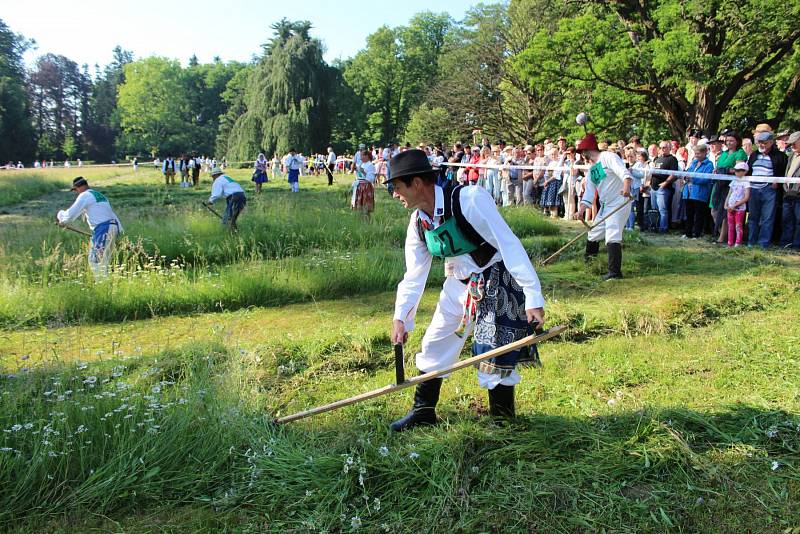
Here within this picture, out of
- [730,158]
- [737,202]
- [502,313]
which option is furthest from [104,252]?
Result: [730,158]

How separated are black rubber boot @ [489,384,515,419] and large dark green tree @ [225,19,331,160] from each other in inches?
1601

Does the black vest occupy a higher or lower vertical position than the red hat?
lower

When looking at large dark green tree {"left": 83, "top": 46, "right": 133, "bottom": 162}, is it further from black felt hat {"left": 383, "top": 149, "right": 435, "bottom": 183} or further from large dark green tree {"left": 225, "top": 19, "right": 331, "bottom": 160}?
black felt hat {"left": 383, "top": 149, "right": 435, "bottom": 183}

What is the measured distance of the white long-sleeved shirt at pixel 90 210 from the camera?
335 inches

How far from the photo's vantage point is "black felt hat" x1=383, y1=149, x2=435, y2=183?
3143mm

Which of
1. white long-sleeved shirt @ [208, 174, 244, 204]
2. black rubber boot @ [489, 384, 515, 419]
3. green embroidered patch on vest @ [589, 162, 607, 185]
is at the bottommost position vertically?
→ black rubber boot @ [489, 384, 515, 419]

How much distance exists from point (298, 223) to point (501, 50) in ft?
82.6

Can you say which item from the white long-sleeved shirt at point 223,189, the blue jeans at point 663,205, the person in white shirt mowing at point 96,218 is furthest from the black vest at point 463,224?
the blue jeans at point 663,205

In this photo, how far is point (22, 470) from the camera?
3.03m

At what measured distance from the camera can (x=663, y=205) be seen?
11344mm

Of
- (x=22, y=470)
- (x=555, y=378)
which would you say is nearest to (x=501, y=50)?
(x=555, y=378)

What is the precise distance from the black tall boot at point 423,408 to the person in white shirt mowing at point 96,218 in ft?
21.2

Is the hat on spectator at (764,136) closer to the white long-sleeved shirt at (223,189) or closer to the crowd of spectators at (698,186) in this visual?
the crowd of spectators at (698,186)

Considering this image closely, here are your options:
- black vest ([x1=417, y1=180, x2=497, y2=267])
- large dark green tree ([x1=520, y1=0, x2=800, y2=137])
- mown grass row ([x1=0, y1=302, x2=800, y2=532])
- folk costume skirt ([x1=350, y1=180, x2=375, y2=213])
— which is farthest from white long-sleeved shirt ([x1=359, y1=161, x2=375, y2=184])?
black vest ([x1=417, y1=180, x2=497, y2=267])
